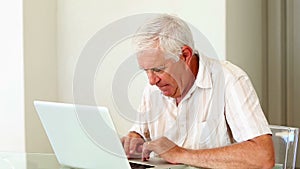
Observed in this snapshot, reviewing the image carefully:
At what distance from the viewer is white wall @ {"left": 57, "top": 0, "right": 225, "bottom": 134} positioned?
9.27 ft

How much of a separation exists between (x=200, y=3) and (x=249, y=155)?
4.33 feet

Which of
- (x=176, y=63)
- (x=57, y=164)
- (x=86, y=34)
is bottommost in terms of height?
(x=57, y=164)

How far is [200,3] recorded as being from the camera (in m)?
2.84

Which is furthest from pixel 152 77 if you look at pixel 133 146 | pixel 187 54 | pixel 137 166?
pixel 137 166

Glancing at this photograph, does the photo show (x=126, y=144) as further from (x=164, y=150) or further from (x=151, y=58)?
(x=151, y=58)

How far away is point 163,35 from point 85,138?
1.46ft

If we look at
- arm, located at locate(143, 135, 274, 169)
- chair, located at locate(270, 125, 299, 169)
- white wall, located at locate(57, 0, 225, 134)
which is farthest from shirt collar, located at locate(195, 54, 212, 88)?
white wall, located at locate(57, 0, 225, 134)

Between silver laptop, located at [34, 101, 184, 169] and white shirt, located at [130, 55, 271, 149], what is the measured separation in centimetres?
25

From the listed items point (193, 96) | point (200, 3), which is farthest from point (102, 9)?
point (193, 96)

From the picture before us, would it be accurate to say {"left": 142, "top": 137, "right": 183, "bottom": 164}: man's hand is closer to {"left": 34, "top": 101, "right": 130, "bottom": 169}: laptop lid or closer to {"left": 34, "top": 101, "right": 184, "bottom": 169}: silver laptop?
{"left": 34, "top": 101, "right": 184, "bottom": 169}: silver laptop

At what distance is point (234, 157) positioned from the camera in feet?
5.56

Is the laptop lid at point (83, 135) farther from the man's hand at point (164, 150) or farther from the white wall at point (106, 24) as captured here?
the white wall at point (106, 24)

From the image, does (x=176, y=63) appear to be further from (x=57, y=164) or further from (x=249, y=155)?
(x=57, y=164)

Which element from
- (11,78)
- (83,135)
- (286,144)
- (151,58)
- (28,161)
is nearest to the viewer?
(83,135)
